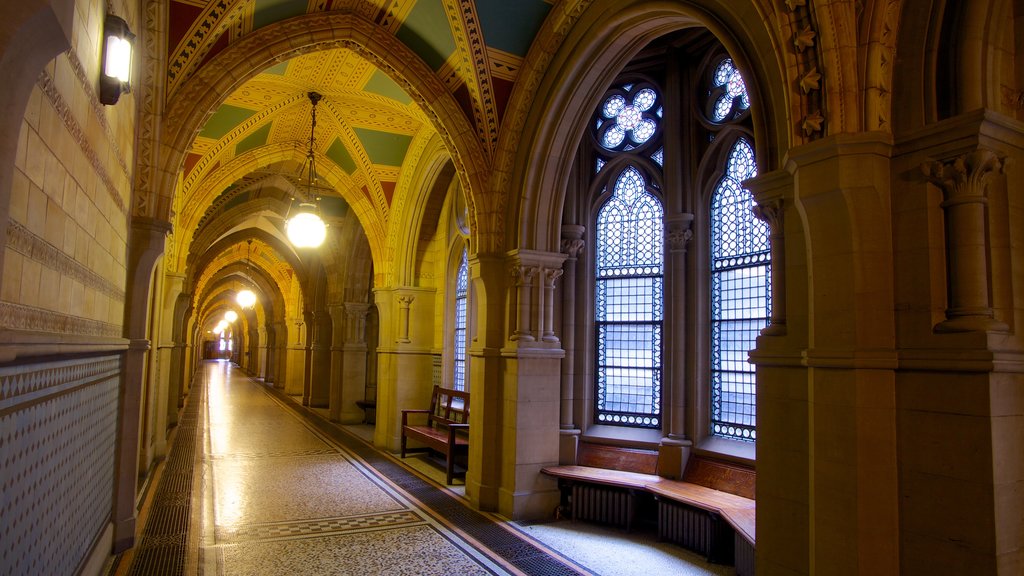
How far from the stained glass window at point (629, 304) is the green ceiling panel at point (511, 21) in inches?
87.2

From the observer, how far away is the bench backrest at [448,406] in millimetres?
9703

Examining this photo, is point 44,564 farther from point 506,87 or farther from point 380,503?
point 506,87

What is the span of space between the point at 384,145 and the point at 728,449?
24.2ft

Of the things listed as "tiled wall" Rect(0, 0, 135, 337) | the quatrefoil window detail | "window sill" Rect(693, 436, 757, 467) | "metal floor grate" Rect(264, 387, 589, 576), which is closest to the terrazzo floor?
"metal floor grate" Rect(264, 387, 589, 576)

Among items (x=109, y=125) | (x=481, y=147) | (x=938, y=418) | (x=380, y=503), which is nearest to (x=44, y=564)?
(x=109, y=125)

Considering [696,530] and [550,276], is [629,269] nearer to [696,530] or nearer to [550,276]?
[550,276]

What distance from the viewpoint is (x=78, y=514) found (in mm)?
3732

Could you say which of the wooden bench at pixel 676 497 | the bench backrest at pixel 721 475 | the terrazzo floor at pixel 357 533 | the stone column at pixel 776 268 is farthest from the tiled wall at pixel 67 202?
the bench backrest at pixel 721 475

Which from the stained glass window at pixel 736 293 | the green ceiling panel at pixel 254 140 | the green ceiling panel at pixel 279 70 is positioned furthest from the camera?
the green ceiling panel at pixel 254 140

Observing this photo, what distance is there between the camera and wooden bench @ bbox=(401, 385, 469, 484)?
8.80m

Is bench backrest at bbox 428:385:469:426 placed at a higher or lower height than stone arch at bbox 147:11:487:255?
lower

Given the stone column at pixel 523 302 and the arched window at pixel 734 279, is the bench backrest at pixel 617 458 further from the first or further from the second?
the stone column at pixel 523 302

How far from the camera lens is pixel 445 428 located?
11055 mm

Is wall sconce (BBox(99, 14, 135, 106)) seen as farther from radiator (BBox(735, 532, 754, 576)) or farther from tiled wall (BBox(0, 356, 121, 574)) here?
radiator (BBox(735, 532, 754, 576))
